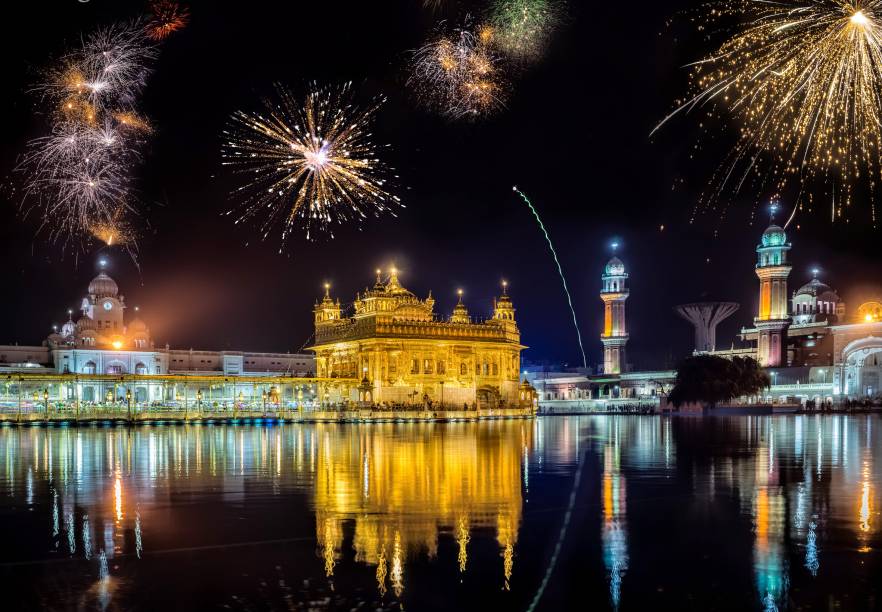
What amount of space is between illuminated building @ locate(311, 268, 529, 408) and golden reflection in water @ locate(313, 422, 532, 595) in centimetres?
4337

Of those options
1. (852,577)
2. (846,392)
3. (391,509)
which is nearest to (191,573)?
(391,509)

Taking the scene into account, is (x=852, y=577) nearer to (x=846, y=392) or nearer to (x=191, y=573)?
(x=191, y=573)

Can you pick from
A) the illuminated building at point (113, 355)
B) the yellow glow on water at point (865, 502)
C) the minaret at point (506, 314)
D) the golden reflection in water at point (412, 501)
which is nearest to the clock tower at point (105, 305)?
the illuminated building at point (113, 355)

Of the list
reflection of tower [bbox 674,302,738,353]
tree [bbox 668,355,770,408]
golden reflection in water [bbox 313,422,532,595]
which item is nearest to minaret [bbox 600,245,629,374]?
reflection of tower [bbox 674,302,738,353]

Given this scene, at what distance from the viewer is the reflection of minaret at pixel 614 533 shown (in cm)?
1000

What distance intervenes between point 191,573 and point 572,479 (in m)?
10.4

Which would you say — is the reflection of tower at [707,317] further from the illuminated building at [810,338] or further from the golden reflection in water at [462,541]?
the golden reflection in water at [462,541]

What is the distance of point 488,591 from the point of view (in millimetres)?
9531

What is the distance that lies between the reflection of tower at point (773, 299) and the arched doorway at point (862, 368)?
34.3ft

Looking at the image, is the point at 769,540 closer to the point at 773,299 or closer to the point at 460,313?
the point at 460,313

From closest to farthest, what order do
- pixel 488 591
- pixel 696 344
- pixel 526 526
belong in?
pixel 488 591
pixel 526 526
pixel 696 344

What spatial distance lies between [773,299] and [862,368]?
1440 centimetres

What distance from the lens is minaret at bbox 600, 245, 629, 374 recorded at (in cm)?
12262

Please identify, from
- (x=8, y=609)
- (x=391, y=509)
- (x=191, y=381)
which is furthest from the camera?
(x=191, y=381)
